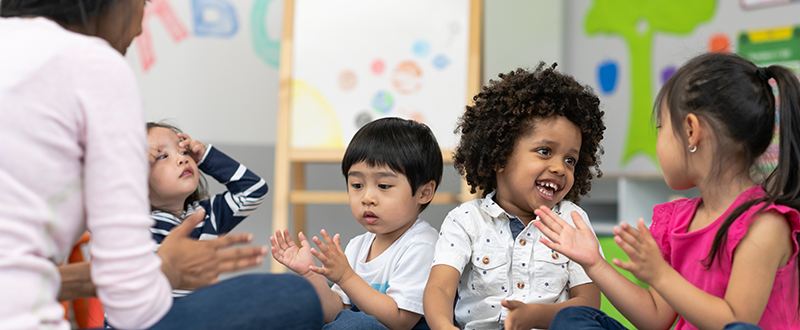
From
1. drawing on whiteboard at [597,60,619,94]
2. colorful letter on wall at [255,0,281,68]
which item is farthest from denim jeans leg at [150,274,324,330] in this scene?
drawing on whiteboard at [597,60,619,94]

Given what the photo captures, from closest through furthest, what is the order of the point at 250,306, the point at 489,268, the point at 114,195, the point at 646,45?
the point at 114,195
the point at 250,306
the point at 489,268
the point at 646,45

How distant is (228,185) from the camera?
1314 millimetres

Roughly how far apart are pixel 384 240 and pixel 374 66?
3.99ft

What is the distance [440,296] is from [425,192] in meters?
0.26

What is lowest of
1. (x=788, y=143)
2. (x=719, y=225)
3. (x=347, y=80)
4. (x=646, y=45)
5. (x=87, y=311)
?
(x=87, y=311)

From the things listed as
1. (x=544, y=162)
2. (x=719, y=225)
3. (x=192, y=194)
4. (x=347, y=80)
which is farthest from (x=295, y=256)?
(x=347, y=80)

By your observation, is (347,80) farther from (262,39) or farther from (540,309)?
(540,309)

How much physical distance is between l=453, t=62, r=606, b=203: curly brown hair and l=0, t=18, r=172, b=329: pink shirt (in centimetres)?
67

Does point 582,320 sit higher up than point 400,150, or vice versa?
point 400,150

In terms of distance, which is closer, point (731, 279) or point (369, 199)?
point (731, 279)

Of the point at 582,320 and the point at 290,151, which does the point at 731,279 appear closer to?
the point at 582,320

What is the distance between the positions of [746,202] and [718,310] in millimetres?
160

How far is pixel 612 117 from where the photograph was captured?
8.28ft

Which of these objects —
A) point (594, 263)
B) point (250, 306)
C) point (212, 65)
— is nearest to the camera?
point (250, 306)
